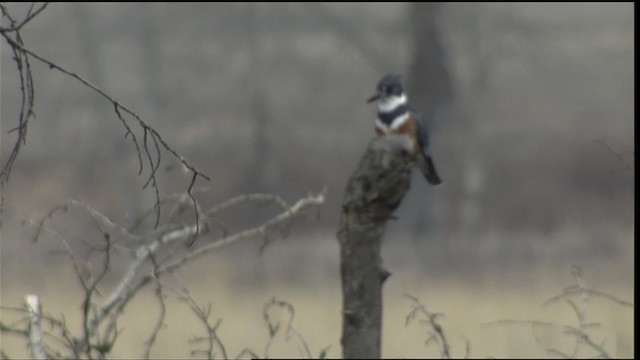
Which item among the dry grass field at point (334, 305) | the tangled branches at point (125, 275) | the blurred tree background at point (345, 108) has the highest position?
the blurred tree background at point (345, 108)

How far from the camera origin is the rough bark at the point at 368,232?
12.5 feet

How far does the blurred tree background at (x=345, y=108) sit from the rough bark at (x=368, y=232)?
12.4m

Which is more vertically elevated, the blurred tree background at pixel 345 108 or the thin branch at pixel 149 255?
the blurred tree background at pixel 345 108

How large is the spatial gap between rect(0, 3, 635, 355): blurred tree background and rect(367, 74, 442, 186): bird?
10.8 metres

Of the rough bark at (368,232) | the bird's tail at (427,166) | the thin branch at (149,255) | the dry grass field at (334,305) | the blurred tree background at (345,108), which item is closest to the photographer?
the rough bark at (368,232)

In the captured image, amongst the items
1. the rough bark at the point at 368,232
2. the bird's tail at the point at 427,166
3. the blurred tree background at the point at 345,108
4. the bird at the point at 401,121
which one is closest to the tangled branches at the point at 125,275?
the rough bark at the point at 368,232

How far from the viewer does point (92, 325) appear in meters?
4.04

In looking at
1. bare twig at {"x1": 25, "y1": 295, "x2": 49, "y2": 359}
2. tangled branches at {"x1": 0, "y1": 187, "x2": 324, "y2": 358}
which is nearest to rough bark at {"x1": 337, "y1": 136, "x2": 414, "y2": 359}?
tangled branches at {"x1": 0, "y1": 187, "x2": 324, "y2": 358}

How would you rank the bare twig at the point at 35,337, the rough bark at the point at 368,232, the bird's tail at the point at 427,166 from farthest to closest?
the bird's tail at the point at 427,166, the bare twig at the point at 35,337, the rough bark at the point at 368,232

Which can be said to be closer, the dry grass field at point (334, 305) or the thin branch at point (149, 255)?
the thin branch at point (149, 255)

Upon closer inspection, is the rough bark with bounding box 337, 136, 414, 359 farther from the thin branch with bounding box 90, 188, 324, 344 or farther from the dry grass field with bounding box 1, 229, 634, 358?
the dry grass field with bounding box 1, 229, 634, 358

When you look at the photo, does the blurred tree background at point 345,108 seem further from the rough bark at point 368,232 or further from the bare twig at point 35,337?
the rough bark at point 368,232

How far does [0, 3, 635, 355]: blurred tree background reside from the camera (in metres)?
17.9

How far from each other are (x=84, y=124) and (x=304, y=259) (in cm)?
687
